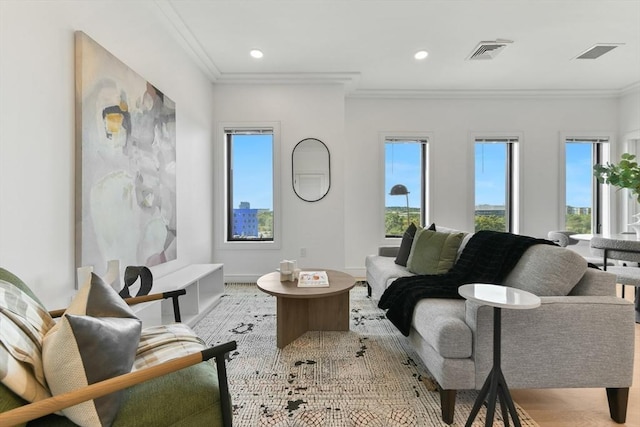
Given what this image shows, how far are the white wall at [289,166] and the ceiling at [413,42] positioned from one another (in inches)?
9.2

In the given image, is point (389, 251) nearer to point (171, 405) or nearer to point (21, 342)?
point (171, 405)

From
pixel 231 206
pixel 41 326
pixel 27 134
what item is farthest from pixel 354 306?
pixel 27 134

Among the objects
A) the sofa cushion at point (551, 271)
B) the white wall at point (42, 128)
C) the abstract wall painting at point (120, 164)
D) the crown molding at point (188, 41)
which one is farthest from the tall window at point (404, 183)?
the white wall at point (42, 128)

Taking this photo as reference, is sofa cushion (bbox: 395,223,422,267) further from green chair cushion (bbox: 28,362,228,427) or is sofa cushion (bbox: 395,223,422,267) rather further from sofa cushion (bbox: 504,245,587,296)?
green chair cushion (bbox: 28,362,228,427)

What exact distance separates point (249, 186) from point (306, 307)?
7.90 ft

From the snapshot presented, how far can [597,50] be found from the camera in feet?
11.4

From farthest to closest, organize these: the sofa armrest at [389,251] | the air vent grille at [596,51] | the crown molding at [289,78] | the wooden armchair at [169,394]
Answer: the crown molding at [289,78]
the sofa armrest at [389,251]
the air vent grille at [596,51]
the wooden armchair at [169,394]

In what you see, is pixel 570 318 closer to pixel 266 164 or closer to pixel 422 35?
pixel 422 35

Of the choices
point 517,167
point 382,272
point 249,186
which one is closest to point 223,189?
point 249,186

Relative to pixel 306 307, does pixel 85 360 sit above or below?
above

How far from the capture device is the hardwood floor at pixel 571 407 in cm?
157

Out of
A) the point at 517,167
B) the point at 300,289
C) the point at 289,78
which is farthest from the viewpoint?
the point at 517,167

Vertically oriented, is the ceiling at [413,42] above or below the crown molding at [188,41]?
above

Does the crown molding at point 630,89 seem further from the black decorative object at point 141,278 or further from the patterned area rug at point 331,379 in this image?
the black decorative object at point 141,278
